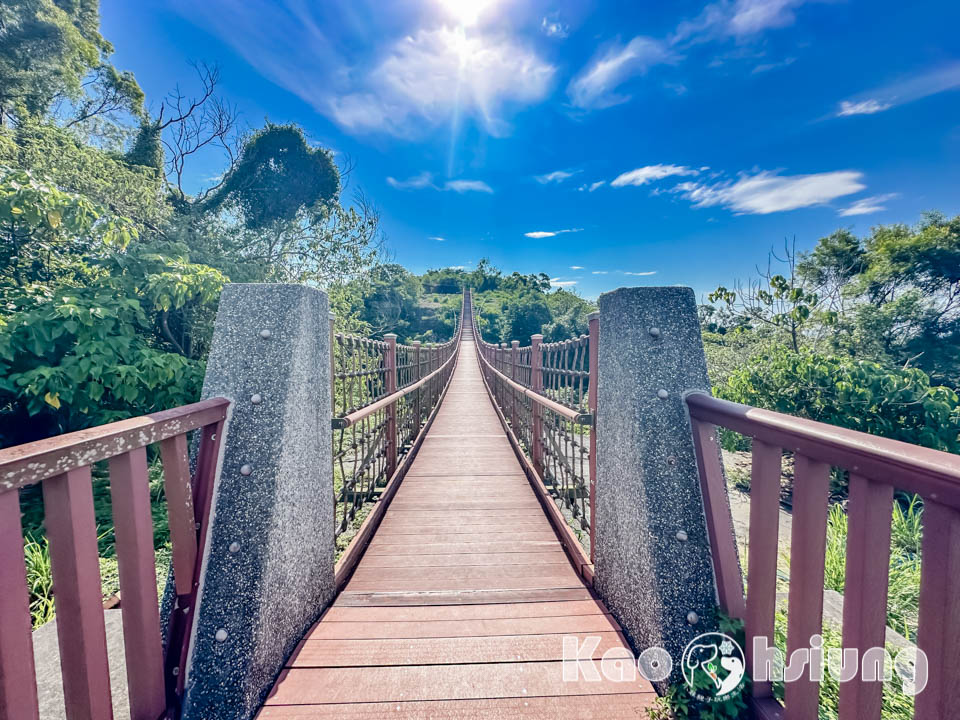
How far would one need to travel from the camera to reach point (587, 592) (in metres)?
1.80

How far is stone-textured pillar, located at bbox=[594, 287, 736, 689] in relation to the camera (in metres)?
1.26

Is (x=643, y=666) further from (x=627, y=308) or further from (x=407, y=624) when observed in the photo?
(x=627, y=308)

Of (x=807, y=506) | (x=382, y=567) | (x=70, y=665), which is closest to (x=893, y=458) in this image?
(x=807, y=506)

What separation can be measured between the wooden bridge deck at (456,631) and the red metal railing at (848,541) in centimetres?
51

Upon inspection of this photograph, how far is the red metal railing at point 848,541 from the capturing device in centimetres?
62

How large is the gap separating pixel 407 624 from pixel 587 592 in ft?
2.81

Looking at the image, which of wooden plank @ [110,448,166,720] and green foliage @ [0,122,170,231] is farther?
green foliage @ [0,122,170,231]

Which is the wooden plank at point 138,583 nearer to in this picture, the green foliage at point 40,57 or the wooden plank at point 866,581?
the wooden plank at point 866,581

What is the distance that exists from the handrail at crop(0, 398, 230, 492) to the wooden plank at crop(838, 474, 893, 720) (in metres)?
1.49

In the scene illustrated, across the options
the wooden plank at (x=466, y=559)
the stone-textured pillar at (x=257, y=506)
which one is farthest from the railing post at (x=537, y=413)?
the stone-textured pillar at (x=257, y=506)

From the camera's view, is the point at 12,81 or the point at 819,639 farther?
the point at 12,81

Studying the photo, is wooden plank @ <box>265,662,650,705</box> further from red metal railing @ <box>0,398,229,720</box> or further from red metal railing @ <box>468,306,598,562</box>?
red metal railing @ <box>468,306,598,562</box>

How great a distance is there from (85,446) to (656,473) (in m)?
1.60

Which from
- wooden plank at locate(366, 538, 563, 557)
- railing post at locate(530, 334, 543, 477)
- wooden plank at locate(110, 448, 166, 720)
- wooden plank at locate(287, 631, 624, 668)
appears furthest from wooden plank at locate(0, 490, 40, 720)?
railing post at locate(530, 334, 543, 477)
